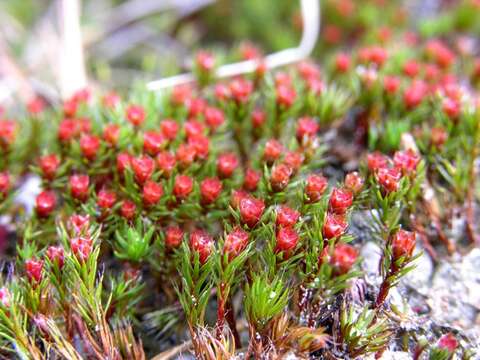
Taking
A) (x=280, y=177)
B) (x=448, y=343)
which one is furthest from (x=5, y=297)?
→ (x=448, y=343)

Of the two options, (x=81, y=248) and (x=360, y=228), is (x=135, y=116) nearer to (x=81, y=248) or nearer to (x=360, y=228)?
(x=81, y=248)

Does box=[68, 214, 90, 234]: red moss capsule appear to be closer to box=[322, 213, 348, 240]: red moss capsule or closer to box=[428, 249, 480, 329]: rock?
box=[322, 213, 348, 240]: red moss capsule

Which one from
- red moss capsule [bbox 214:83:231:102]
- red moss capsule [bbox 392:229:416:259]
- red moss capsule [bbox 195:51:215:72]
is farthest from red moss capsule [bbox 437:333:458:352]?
red moss capsule [bbox 195:51:215:72]

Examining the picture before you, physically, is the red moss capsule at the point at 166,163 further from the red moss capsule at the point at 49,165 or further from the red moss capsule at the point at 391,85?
the red moss capsule at the point at 391,85

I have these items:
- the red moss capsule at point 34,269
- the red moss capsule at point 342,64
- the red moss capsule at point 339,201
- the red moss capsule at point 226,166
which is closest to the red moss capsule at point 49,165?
the red moss capsule at point 34,269

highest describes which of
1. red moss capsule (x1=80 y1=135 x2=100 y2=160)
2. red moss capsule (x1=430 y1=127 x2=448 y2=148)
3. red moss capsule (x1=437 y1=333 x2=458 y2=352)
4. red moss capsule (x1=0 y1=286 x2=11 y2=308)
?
red moss capsule (x1=80 y1=135 x2=100 y2=160)

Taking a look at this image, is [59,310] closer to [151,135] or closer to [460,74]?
[151,135]
